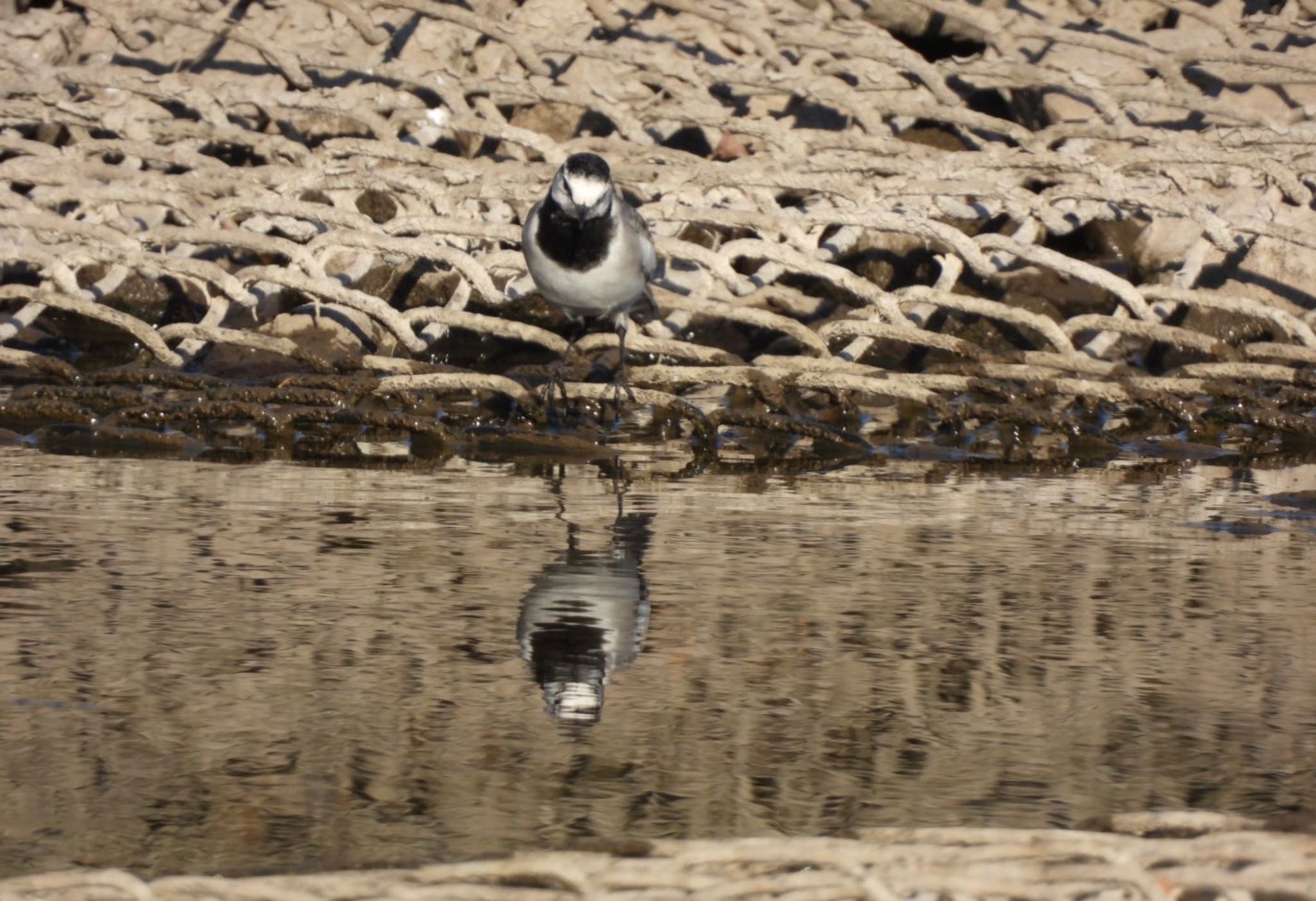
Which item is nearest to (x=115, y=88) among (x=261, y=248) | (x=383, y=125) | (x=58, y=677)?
(x=383, y=125)

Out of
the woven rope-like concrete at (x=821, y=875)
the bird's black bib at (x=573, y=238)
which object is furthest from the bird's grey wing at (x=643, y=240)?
the woven rope-like concrete at (x=821, y=875)

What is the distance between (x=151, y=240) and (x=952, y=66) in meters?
4.78

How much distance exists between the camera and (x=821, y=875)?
282cm

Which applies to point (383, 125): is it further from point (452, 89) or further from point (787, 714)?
point (787, 714)

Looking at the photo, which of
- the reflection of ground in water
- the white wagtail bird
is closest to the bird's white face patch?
the white wagtail bird

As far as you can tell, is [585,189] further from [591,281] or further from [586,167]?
[591,281]

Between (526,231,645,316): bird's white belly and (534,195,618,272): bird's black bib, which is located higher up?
(534,195,618,272): bird's black bib

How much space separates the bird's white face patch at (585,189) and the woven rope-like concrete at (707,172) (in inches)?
33.5

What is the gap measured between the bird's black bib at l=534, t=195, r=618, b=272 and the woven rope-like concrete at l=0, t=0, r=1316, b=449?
0.55m

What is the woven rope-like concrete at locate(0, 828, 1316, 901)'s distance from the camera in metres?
2.75

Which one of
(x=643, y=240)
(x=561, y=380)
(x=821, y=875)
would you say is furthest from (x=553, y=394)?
(x=821, y=875)

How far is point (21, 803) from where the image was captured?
3086 mm

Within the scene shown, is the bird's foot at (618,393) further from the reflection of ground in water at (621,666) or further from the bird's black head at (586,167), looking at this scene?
the reflection of ground in water at (621,666)

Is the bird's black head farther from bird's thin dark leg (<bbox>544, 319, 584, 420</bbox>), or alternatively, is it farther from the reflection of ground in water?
the reflection of ground in water
